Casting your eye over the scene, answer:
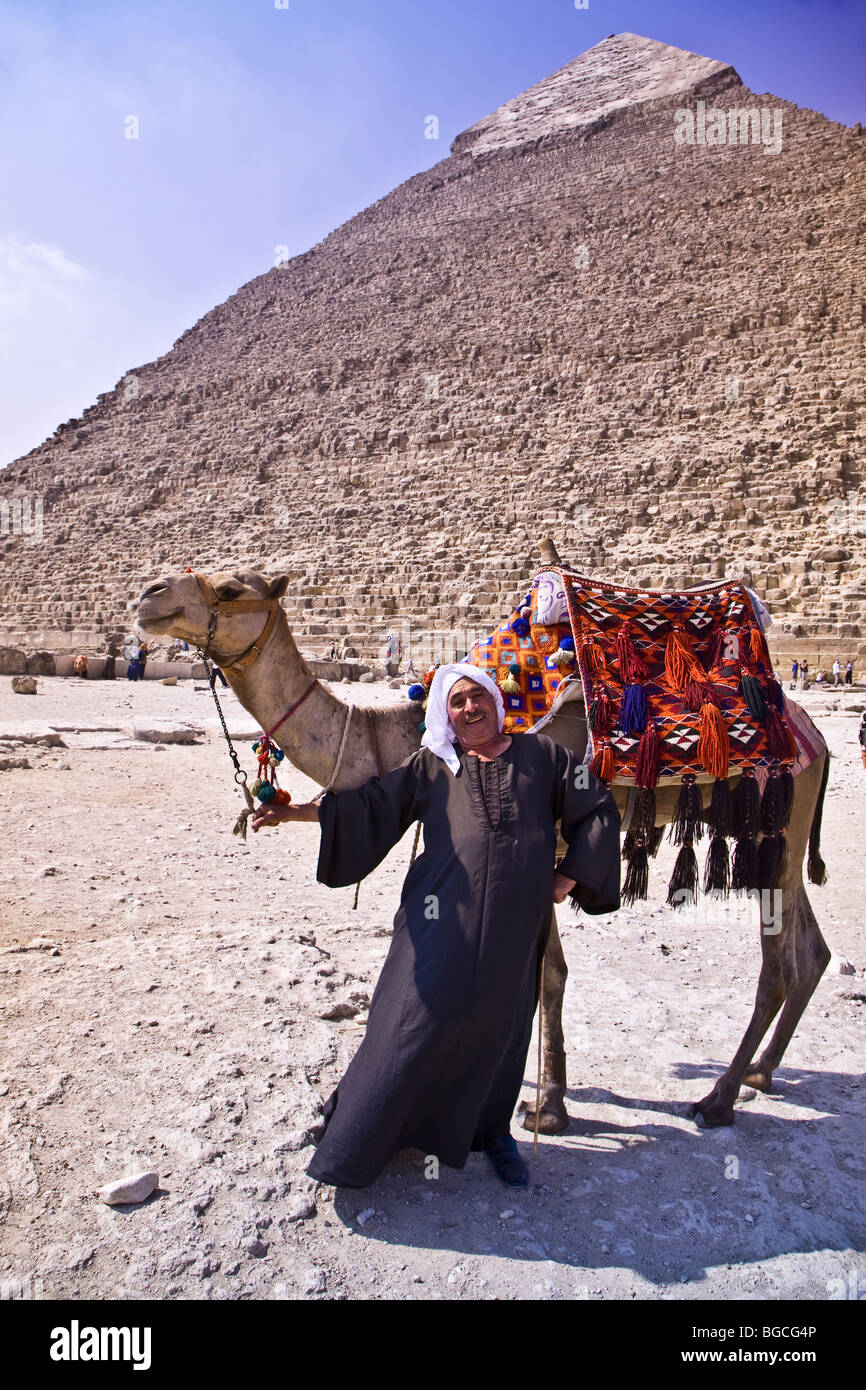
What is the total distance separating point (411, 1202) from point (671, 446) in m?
31.5

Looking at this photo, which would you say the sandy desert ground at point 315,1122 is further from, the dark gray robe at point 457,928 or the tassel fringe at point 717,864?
the tassel fringe at point 717,864

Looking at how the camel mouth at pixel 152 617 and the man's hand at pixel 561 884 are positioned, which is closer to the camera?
the man's hand at pixel 561 884

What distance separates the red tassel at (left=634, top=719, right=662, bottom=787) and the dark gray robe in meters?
0.39

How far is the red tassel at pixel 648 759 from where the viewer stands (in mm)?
2396

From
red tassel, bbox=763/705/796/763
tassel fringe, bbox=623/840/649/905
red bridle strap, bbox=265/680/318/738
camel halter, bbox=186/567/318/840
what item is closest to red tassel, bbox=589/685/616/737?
tassel fringe, bbox=623/840/649/905

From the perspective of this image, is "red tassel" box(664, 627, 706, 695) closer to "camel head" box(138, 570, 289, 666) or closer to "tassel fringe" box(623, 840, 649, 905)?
"tassel fringe" box(623, 840, 649, 905)

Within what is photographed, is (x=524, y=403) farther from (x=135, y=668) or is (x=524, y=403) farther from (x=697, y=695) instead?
(x=697, y=695)

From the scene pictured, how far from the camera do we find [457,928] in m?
1.87

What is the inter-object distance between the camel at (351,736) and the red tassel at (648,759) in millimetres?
142

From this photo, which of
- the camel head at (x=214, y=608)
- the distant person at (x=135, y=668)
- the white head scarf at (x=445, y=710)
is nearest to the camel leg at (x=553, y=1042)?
the white head scarf at (x=445, y=710)

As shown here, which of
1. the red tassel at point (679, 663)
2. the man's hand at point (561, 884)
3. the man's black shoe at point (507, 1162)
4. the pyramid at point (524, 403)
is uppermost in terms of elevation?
the pyramid at point (524, 403)

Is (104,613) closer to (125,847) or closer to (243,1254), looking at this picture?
(125,847)

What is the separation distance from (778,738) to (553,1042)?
108 cm

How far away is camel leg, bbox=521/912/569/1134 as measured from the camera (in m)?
2.33
